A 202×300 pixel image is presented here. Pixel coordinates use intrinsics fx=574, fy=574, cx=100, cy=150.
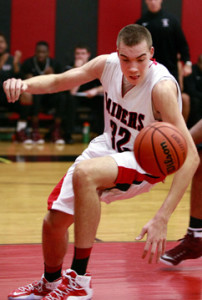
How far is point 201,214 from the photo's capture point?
366 cm

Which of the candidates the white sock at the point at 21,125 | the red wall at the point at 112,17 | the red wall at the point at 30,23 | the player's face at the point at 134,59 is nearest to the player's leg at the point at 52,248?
the player's face at the point at 134,59

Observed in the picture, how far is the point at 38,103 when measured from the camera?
9727 mm

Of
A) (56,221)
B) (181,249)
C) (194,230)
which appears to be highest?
(56,221)

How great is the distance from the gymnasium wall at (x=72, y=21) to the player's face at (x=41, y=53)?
1285mm

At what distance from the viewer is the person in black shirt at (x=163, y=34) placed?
6512 millimetres

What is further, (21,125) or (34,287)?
(21,125)

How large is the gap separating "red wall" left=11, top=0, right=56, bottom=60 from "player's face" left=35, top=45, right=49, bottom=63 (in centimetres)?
141

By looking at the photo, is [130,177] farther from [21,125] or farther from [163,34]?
[21,125]

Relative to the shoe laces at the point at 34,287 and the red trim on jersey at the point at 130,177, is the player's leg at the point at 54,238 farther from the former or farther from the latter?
the red trim on jersey at the point at 130,177

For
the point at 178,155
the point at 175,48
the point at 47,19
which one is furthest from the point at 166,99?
the point at 47,19

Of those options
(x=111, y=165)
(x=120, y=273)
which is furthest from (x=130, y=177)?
(x=120, y=273)

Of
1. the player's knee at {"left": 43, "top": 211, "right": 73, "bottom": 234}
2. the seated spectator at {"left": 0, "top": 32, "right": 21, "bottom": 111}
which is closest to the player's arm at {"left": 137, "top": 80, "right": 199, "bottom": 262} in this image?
the player's knee at {"left": 43, "top": 211, "right": 73, "bottom": 234}

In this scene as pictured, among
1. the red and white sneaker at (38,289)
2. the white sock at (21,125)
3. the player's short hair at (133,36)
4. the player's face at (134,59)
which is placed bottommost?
the white sock at (21,125)

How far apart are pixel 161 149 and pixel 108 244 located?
60.8 inches
